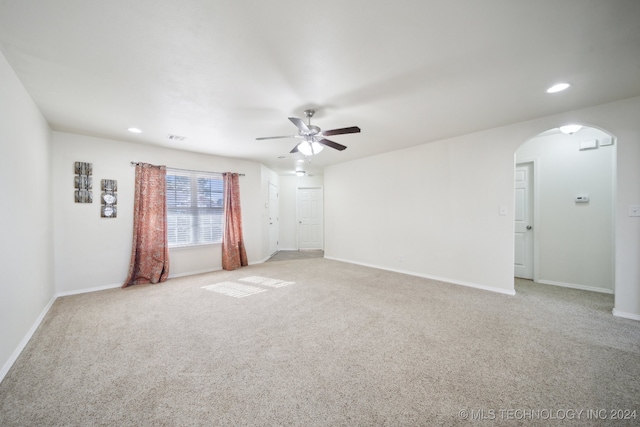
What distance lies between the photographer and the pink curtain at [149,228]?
4.15 m

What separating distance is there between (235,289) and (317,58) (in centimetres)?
339

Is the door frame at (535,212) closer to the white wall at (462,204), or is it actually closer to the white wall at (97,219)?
the white wall at (462,204)

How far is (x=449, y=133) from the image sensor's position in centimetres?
385

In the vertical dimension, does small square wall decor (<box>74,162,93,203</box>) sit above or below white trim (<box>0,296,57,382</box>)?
above

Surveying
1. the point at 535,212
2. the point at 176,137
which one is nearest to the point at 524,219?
the point at 535,212

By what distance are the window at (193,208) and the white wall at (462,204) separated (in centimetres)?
301

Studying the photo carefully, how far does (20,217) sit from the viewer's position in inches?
89.4

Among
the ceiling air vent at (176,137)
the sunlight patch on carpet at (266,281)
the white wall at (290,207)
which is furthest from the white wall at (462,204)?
the ceiling air vent at (176,137)

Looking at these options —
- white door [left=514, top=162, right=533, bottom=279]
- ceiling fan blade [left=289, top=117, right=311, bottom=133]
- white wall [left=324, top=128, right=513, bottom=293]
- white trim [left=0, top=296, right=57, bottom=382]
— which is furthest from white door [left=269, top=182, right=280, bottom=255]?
white door [left=514, top=162, right=533, bottom=279]

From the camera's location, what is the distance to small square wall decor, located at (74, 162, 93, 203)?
369 cm

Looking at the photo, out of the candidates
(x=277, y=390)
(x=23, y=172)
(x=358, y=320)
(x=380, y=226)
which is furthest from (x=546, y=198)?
(x=23, y=172)

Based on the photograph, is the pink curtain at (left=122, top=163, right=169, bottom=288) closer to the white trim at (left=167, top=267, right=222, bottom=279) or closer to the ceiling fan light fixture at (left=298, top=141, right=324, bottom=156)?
the white trim at (left=167, top=267, right=222, bottom=279)

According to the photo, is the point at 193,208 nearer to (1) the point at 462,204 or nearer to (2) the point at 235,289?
(2) the point at 235,289

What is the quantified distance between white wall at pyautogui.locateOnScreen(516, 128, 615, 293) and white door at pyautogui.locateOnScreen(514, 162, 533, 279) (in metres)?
0.11
